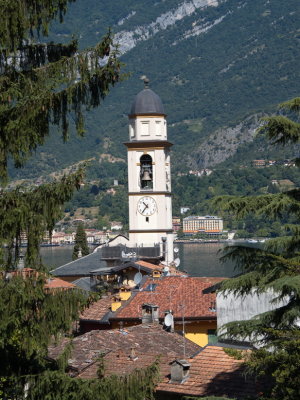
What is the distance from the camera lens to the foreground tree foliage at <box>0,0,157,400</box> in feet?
33.4

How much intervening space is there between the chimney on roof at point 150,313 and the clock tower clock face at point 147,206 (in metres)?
21.1

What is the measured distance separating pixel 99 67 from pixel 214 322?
1642cm

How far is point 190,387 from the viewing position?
16.9m

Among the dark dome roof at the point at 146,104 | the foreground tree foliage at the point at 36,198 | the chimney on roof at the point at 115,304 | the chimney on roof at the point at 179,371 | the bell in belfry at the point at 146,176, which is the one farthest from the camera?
the dark dome roof at the point at 146,104

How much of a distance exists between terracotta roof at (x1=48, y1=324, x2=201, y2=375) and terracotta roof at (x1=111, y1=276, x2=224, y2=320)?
3055mm

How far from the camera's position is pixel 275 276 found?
11461 millimetres

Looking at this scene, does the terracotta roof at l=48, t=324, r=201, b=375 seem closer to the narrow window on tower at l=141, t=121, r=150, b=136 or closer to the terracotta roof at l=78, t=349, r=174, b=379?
the terracotta roof at l=78, t=349, r=174, b=379

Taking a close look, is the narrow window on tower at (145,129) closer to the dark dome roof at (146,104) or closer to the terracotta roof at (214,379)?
the dark dome roof at (146,104)

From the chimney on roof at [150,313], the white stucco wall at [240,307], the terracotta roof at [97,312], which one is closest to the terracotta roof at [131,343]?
the white stucco wall at [240,307]

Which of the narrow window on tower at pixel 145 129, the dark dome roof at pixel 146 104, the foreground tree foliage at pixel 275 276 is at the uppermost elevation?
the dark dome roof at pixel 146 104

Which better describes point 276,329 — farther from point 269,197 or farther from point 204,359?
point 204,359

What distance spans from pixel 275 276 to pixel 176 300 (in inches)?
672

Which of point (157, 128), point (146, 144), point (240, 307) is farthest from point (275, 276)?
point (157, 128)

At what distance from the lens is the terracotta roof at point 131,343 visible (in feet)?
68.4
